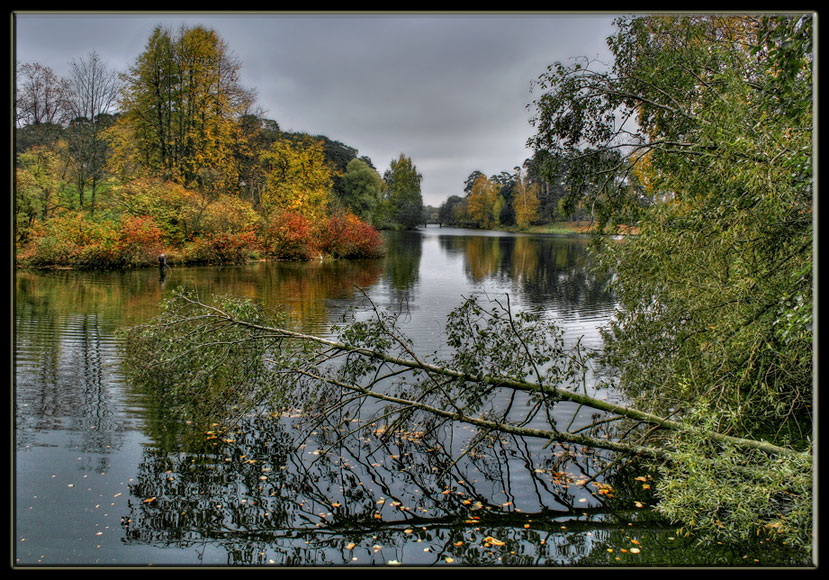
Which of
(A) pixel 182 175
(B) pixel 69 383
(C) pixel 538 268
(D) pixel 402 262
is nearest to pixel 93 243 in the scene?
(A) pixel 182 175

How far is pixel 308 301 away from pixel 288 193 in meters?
16.0

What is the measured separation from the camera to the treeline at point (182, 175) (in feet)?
45.7

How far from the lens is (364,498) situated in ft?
17.1

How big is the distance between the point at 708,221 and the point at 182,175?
2448 cm

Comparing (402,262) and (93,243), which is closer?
(93,243)

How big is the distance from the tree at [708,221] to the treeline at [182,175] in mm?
6039

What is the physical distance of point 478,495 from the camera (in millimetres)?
5289

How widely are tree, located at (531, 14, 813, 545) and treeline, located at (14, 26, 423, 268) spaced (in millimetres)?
6039

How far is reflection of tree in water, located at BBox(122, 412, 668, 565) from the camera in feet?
14.4

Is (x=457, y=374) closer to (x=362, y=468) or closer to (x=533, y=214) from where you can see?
(x=362, y=468)

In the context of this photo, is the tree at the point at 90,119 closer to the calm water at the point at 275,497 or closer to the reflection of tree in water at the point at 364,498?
the calm water at the point at 275,497

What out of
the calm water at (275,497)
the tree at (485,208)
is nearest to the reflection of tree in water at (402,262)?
the tree at (485,208)

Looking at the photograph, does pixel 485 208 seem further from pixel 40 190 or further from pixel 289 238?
pixel 40 190

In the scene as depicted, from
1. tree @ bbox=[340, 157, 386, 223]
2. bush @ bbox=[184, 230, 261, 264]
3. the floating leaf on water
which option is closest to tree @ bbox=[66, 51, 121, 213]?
bush @ bbox=[184, 230, 261, 264]
